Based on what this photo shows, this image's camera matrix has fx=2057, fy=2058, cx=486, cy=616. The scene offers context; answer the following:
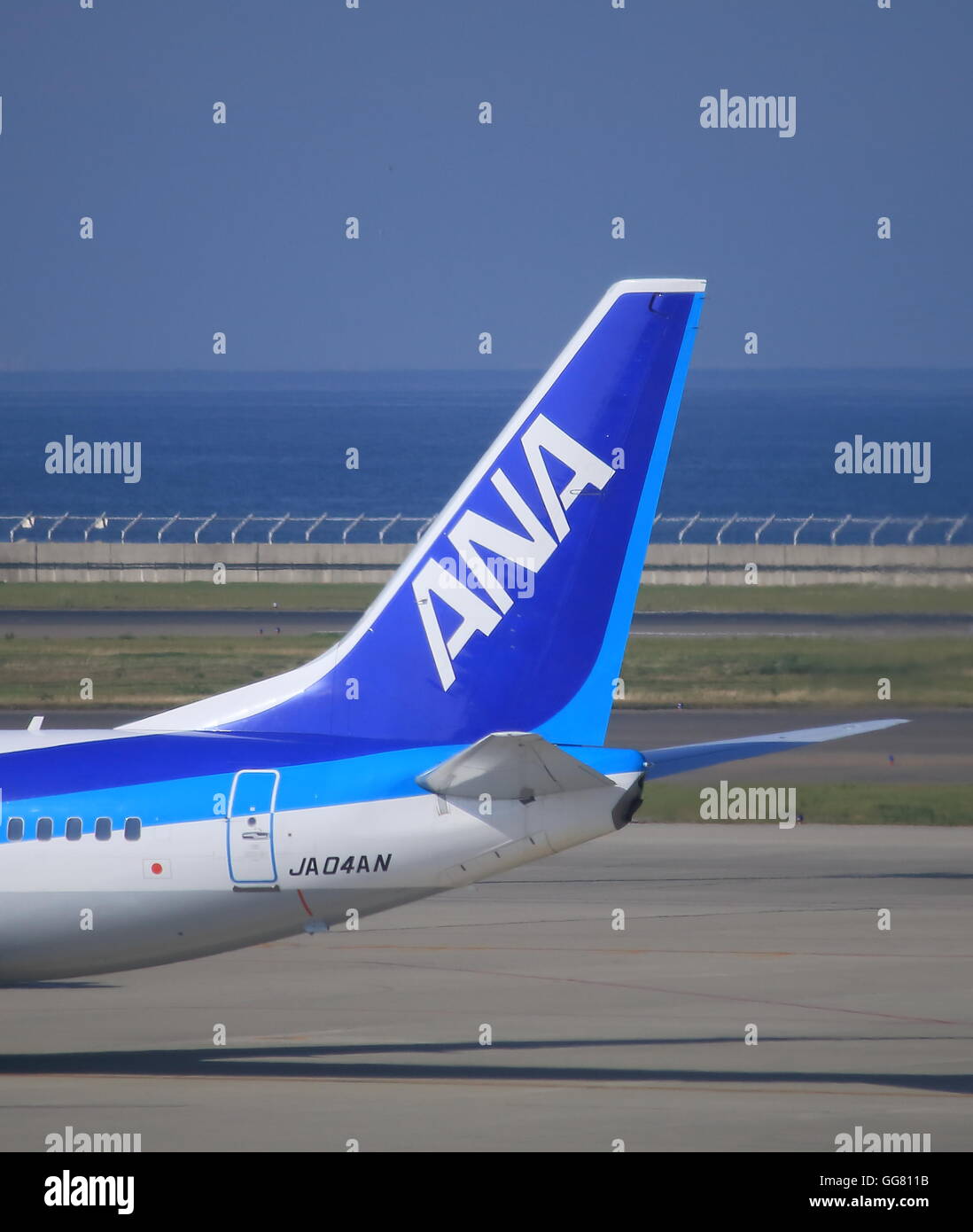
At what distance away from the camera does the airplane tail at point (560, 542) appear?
2411 centimetres

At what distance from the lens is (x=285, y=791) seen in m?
23.5

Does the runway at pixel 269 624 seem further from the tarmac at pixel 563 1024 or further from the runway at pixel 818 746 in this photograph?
the tarmac at pixel 563 1024

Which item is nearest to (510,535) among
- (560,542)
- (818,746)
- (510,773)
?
(560,542)

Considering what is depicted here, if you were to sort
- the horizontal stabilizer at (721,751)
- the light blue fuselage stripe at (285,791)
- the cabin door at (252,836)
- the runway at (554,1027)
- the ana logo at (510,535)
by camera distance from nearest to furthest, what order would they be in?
the runway at (554,1027)
the cabin door at (252,836)
the light blue fuselage stripe at (285,791)
the ana logo at (510,535)
the horizontal stabilizer at (721,751)

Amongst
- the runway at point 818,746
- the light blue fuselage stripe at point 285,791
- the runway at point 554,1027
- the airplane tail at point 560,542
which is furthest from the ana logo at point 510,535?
the runway at point 818,746

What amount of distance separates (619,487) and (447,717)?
3384mm

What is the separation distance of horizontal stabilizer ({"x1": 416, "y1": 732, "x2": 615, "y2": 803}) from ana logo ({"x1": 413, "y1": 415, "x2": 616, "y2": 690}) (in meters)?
1.46

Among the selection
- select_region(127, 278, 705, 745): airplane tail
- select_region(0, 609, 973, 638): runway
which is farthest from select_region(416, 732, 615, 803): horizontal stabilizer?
select_region(0, 609, 973, 638): runway

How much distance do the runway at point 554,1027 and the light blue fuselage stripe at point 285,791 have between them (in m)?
3.14

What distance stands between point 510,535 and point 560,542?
59 centimetres

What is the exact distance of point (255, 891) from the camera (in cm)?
2344

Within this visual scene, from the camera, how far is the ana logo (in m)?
24.1

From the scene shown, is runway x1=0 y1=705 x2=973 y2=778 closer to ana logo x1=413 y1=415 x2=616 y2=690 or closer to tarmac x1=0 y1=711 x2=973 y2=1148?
tarmac x1=0 y1=711 x2=973 y2=1148
